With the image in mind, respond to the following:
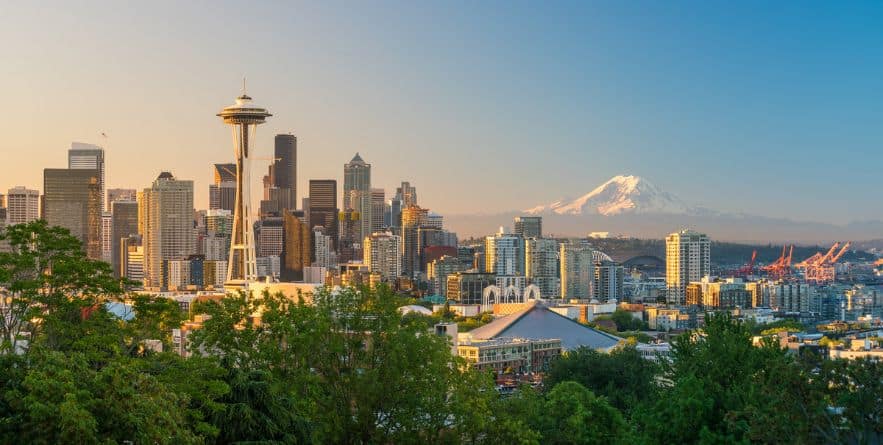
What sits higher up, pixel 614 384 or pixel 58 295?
pixel 58 295

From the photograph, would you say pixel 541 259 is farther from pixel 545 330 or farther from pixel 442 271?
pixel 545 330

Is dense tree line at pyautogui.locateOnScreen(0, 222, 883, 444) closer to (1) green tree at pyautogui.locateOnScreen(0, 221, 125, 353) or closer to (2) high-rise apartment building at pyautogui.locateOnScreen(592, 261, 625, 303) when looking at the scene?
(1) green tree at pyautogui.locateOnScreen(0, 221, 125, 353)

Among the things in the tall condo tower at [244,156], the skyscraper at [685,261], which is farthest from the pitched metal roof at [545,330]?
the skyscraper at [685,261]

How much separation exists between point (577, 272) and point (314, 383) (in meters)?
162

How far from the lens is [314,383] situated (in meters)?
23.9

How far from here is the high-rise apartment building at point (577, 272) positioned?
18350 cm

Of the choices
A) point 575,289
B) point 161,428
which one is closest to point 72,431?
point 161,428

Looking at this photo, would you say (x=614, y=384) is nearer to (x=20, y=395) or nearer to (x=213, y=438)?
(x=213, y=438)

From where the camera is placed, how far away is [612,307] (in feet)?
477

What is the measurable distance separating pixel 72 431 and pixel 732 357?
13.1m

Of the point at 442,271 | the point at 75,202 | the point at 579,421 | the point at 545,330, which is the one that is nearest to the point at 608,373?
the point at 579,421

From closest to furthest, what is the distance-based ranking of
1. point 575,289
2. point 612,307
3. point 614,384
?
point 614,384, point 612,307, point 575,289

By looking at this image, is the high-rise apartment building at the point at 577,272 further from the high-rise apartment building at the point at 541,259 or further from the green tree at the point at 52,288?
the green tree at the point at 52,288

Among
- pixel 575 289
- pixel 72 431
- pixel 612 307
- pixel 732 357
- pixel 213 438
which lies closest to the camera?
pixel 72 431
